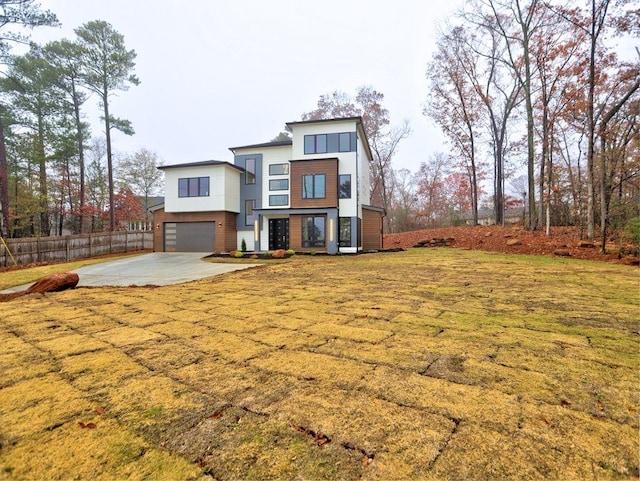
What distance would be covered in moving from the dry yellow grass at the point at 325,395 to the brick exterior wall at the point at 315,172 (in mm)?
12473

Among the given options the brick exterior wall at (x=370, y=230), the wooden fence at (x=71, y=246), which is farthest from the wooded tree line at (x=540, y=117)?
the wooden fence at (x=71, y=246)

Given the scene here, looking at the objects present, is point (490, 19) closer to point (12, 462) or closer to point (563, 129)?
point (563, 129)

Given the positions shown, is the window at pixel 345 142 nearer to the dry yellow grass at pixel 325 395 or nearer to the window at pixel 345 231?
the window at pixel 345 231

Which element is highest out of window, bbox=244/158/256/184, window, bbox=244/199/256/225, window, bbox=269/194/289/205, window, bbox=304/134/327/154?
window, bbox=304/134/327/154

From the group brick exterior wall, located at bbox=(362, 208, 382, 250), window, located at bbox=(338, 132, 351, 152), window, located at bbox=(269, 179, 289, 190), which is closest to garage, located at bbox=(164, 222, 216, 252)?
window, located at bbox=(269, 179, 289, 190)

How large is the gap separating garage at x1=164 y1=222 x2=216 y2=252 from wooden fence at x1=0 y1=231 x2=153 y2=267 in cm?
269

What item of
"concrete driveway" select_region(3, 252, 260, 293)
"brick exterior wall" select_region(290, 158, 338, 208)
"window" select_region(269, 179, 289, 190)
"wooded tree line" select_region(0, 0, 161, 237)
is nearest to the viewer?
"concrete driveway" select_region(3, 252, 260, 293)

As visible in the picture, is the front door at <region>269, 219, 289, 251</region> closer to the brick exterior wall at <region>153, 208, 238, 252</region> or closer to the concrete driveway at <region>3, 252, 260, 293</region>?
the brick exterior wall at <region>153, 208, 238, 252</region>

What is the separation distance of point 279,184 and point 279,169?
36.1 inches

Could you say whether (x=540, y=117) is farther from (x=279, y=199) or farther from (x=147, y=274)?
(x=147, y=274)

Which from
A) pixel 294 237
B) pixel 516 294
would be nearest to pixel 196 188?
pixel 294 237

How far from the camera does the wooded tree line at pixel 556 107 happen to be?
1018cm

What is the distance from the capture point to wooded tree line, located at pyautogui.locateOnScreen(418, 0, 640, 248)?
10180mm

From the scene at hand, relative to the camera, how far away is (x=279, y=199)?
17625mm
